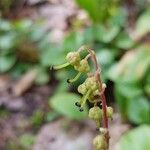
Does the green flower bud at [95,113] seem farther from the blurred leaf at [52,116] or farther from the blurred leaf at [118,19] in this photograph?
the blurred leaf at [118,19]

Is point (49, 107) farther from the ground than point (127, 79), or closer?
closer

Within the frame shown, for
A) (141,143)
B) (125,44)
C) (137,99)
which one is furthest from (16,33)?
(141,143)

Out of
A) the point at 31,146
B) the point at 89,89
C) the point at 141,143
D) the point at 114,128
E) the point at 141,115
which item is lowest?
the point at 31,146

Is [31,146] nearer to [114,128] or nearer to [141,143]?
[114,128]

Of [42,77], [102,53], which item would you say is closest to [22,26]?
[42,77]

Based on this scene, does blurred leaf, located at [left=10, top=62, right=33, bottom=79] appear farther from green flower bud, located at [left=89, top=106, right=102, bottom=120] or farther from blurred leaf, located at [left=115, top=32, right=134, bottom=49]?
green flower bud, located at [left=89, top=106, right=102, bottom=120]

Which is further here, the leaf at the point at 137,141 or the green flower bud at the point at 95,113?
the leaf at the point at 137,141

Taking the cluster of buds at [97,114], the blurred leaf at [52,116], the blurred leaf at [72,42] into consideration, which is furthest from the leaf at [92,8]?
the cluster of buds at [97,114]
